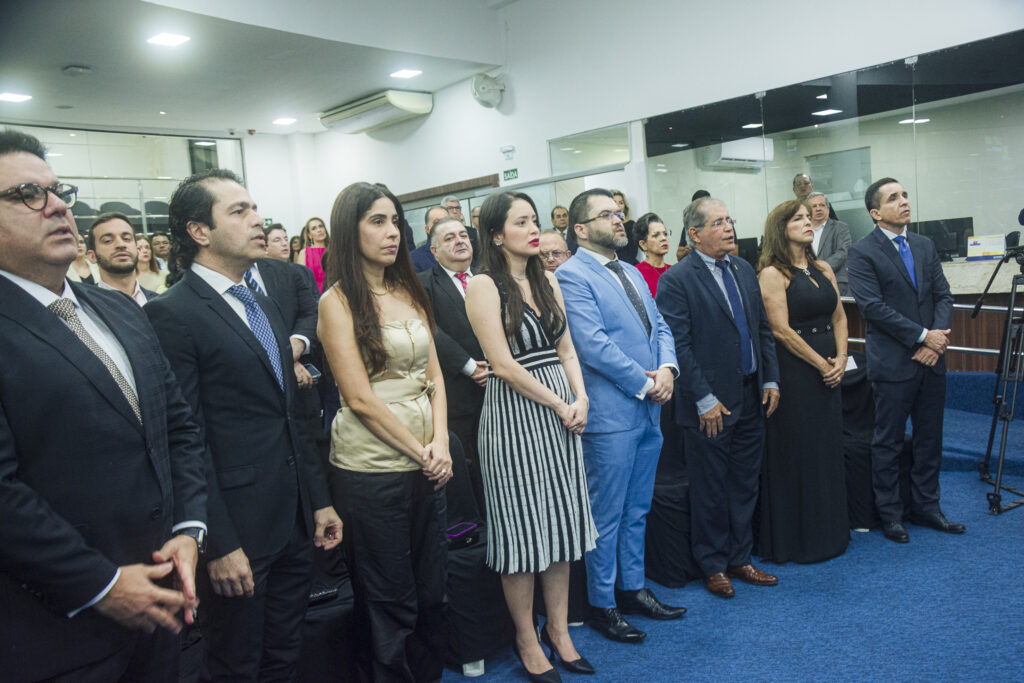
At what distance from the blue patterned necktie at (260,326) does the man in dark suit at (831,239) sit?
4.77 m

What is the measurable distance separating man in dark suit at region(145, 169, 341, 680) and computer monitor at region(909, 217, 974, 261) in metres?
5.39

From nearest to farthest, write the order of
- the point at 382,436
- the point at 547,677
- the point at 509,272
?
the point at 382,436, the point at 547,677, the point at 509,272

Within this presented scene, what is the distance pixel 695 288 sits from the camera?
10.2 feet

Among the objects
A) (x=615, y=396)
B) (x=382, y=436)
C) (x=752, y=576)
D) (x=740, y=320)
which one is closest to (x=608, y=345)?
(x=615, y=396)

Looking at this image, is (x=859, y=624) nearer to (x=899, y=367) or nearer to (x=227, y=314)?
(x=899, y=367)

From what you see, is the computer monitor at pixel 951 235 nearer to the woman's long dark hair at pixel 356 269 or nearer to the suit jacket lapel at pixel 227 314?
the woman's long dark hair at pixel 356 269

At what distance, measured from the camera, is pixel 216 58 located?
7.25 metres

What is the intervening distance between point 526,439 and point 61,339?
1.47 m

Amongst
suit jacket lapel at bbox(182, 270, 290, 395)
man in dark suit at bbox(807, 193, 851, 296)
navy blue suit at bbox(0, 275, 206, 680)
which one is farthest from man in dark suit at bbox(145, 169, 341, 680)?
man in dark suit at bbox(807, 193, 851, 296)

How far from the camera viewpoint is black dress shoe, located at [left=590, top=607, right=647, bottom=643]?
106 inches

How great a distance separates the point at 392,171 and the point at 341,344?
28.6 feet

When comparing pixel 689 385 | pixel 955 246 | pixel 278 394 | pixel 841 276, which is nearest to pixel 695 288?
pixel 689 385

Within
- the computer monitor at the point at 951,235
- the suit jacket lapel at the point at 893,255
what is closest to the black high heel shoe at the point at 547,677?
the suit jacket lapel at the point at 893,255

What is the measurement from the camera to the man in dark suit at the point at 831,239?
5488 mm
